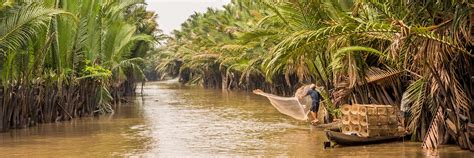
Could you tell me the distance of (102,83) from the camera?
75.0ft

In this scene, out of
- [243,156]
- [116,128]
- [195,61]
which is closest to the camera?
[243,156]

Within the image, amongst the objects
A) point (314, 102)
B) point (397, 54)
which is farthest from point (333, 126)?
point (397, 54)

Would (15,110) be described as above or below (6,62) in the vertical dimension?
below

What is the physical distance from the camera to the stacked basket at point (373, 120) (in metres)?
12.6

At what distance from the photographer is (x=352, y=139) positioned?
1252 cm

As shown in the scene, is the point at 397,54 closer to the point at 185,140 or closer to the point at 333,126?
the point at 333,126

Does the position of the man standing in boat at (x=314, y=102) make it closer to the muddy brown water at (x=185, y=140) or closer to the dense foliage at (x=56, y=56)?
the muddy brown water at (x=185, y=140)

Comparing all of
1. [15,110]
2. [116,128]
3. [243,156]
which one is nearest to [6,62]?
[15,110]

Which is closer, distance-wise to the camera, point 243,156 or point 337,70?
point 243,156

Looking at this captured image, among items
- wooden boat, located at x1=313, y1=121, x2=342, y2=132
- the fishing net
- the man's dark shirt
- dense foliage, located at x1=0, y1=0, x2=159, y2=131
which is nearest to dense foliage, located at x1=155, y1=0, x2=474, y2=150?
the man's dark shirt

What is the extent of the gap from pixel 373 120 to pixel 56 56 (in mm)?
10220

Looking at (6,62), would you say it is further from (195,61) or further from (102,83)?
(195,61)

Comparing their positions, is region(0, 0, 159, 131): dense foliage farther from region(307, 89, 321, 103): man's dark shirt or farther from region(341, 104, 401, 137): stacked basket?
region(341, 104, 401, 137): stacked basket

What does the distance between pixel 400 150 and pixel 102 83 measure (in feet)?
42.6
